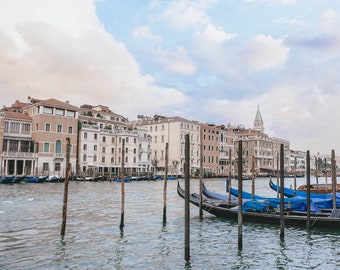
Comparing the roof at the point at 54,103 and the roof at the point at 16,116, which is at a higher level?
the roof at the point at 54,103

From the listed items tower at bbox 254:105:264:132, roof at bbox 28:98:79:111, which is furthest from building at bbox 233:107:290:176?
roof at bbox 28:98:79:111

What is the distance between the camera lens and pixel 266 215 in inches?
422

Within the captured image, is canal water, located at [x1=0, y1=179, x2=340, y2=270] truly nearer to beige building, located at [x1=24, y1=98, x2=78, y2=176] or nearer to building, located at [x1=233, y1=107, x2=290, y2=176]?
beige building, located at [x1=24, y1=98, x2=78, y2=176]

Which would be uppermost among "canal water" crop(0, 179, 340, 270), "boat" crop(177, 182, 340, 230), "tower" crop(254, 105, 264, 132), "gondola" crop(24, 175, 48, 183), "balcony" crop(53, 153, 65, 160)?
"tower" crop(254, 105, 264, 132)

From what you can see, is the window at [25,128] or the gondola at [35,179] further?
the window at [25,128]

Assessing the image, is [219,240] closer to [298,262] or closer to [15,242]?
[298,262]

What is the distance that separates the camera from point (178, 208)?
15.0 meters

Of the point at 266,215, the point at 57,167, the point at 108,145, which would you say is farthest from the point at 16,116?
the point at 266,215

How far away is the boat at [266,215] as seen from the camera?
1002 cm

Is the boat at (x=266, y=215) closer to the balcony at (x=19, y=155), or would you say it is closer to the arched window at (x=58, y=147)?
the balcony at (x=19, y=155)

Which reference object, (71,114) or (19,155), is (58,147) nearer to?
(71,114)

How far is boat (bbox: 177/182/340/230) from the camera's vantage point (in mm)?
10023

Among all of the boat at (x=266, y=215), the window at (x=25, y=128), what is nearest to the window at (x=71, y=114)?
the window at (x=25, y=128)

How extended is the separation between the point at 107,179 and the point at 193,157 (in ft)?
62.1
